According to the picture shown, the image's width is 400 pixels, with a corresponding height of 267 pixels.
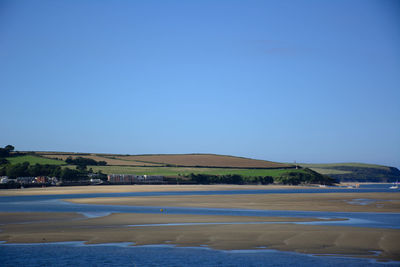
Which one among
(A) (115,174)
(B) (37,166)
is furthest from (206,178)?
(B) (37,166)

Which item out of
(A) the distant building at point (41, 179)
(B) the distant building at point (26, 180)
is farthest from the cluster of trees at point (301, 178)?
(B) the distant building at point (26, 180)

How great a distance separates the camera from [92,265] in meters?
20.3

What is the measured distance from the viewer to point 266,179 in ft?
580

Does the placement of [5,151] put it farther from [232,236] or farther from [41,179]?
[232,236]

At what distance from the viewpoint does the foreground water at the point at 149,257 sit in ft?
67.4

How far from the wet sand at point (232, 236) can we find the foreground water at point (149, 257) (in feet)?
4.78

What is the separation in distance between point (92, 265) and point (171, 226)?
13.2 metres

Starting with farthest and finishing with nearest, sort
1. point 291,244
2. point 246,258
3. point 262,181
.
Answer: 1. point 262,181
2. point 291,244
3. point 246,258

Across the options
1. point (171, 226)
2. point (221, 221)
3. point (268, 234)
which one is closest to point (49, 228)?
point (171, 226)

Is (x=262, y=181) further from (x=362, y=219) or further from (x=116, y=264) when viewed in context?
(x=116, y=264)

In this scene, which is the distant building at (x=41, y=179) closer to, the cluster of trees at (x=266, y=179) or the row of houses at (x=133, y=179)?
the row of houses at (x=133, y=179)

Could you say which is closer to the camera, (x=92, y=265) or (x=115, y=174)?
(x=92, y=265)

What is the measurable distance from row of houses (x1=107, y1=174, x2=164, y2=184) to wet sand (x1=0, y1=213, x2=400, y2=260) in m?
122

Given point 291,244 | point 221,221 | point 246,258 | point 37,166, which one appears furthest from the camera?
point 37,166
